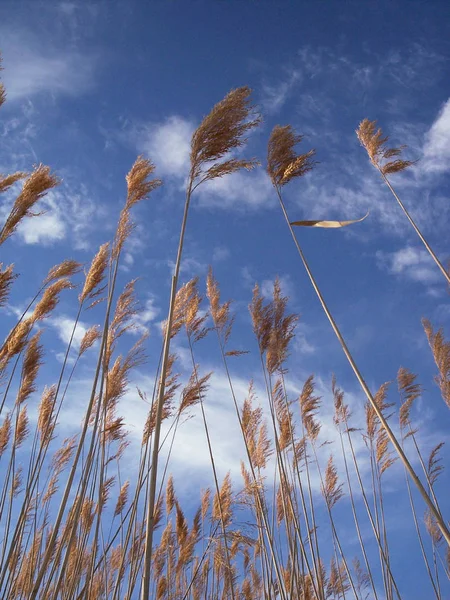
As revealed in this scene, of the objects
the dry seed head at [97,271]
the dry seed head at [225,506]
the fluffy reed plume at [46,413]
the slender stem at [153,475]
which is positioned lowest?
the slender stem at [153,475]

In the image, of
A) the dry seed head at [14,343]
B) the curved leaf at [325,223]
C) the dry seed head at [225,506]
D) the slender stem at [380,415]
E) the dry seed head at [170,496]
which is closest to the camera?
the slender stem at [380,415]

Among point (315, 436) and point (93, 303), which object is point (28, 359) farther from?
point (315, 436)

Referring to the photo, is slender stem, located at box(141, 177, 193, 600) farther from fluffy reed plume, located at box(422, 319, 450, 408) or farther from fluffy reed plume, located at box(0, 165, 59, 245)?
fluffy reed plume, located at box(422, 319, 450, 408)

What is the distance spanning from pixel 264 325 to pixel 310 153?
1.86 meters

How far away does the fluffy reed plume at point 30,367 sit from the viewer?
4105 mm

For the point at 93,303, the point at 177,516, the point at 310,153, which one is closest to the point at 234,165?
the point at 310,153

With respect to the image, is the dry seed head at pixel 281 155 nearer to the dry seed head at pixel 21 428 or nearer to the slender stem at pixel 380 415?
the slender stem at pixel 380 415

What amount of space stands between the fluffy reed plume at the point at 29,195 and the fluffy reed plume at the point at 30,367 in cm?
164

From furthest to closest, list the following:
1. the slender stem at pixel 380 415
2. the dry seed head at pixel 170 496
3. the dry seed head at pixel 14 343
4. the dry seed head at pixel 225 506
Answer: the dry seed head at pixel 170 496 < the dry seed head at pixel 225 506 < the dry seed head at pixel 14 343 < the slender stem at pixel 380 415

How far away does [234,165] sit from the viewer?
2.86 metres

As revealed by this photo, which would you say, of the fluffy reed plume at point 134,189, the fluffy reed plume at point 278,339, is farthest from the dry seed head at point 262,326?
the fluffy reed plume at point 134,189

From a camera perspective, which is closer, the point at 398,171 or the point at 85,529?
the point at 85,529

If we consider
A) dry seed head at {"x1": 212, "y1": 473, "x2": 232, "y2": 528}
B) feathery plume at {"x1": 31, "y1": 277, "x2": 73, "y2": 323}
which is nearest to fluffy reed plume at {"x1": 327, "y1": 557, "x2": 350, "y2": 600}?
dry seed head at {"x1": 212, "y1": 473, "x2": 232, "y2": 528}

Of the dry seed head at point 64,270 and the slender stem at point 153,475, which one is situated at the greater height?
the dry seed head at point 64,270
